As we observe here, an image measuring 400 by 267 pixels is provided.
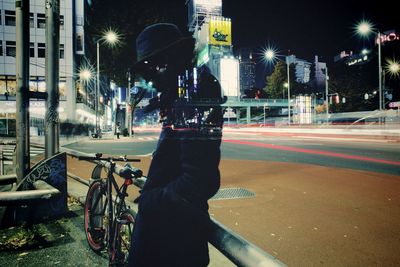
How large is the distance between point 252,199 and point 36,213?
4.02 m

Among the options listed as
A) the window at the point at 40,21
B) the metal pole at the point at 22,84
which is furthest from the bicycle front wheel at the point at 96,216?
the window at the point at 40,21

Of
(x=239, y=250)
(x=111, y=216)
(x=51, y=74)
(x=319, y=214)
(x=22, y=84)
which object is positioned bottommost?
(x=319, y=214)

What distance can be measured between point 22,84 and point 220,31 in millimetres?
Answer: 147895

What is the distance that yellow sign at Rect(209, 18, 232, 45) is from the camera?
467 feet

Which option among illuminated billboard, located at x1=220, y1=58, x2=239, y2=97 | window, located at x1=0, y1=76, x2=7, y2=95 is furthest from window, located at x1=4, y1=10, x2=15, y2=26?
illuminated billboard, located at x1=220, y1=58, x2=239, y2=97

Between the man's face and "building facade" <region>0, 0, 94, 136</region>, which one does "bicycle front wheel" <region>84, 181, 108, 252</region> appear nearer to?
the man's face

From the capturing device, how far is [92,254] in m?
3.70

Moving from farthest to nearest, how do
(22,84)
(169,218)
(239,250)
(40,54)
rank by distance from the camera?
1. (40,54)
2. (22,84)
3. (169,218)
4. (239,250)

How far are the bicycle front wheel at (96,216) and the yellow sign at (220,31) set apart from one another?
474 feet

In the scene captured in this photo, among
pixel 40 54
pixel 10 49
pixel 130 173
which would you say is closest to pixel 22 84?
pixel 130 173

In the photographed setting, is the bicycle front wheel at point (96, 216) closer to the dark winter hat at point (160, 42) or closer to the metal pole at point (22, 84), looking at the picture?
the metal pole at point (22, 84)

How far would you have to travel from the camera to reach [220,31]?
144 metres

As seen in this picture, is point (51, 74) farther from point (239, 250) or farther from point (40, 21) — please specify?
point (40, 21)

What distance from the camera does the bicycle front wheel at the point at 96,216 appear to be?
359 cm
